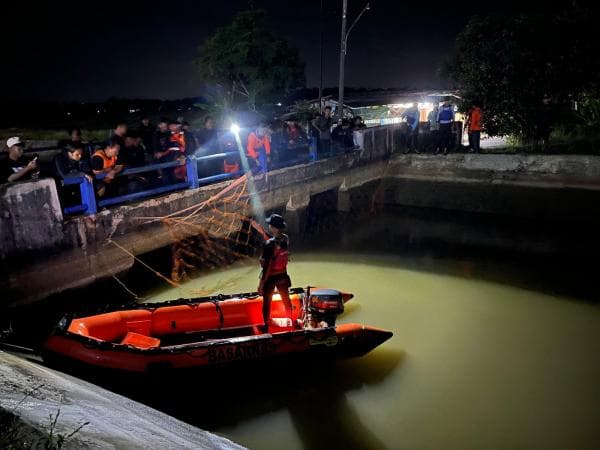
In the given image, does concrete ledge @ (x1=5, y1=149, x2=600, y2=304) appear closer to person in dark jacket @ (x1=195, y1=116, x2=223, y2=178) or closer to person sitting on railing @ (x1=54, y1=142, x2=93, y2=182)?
person sitting on railing @ (x1=54, y1=142, x2=93, y2=182)

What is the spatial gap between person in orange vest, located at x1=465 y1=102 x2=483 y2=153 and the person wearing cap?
1169cm

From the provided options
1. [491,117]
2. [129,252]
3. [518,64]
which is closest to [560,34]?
[518,64]

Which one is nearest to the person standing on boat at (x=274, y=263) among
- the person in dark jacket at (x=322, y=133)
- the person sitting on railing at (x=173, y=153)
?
the person sitting on railing at (x=173, y=153)

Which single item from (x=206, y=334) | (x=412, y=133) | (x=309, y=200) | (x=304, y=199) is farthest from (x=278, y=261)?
(x=412, y=133)

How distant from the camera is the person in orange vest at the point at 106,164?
788 cm

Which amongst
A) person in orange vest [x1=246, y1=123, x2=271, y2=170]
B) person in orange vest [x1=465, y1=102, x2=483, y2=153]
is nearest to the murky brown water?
person in orange vest [x1=246, y1=123, x2=271, y2=170]

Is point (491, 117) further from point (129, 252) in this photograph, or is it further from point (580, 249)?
point (129, 252)

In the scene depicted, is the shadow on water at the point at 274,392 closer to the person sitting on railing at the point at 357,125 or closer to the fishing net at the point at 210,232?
the fishing net at the point at 210,232

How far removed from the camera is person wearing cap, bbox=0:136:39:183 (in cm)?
695

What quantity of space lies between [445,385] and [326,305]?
6.18 feet

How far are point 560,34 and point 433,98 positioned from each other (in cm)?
1019

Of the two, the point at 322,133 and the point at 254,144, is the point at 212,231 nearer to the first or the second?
the point at 254,144

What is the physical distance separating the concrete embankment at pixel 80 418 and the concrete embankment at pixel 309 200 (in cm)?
314

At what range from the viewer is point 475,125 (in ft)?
46.4
